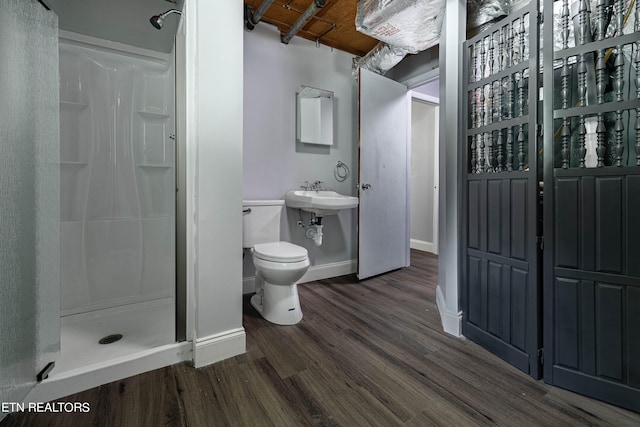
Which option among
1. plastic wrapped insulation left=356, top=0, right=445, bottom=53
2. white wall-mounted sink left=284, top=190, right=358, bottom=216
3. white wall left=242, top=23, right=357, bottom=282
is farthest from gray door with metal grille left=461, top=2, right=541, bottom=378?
white wall left=242, top=23, right=357, bottom=282

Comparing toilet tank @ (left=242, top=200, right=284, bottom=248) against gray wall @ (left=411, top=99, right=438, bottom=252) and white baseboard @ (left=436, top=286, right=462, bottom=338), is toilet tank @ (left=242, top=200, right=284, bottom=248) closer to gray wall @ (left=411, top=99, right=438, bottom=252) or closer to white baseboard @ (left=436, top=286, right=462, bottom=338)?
white baseboard @ (left=436, top=286, right=462, bottom=338)

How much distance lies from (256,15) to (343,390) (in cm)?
272

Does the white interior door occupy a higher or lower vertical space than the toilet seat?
→ higher

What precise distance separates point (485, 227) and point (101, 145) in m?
2.60

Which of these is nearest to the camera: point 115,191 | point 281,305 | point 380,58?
point 281,305

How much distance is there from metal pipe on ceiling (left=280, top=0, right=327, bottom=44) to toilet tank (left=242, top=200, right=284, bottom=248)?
4.94ft

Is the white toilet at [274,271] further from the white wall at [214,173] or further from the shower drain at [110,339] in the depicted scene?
the shower drain at [110,339]

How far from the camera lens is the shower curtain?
992 mm

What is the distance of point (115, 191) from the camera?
208cm

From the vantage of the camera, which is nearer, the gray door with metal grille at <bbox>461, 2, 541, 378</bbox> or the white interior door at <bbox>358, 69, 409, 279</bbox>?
the gray door with metal grille at <bbox>461, 2, 541, 378</bbox>

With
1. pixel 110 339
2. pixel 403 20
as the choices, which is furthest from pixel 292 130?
pixel 110 339

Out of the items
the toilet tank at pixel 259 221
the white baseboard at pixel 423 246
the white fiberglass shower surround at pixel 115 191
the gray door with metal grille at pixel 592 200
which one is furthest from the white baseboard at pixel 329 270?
the gray door with metal grille at pixel 592 200

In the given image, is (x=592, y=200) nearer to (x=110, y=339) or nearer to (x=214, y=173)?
(x=214, y=173)

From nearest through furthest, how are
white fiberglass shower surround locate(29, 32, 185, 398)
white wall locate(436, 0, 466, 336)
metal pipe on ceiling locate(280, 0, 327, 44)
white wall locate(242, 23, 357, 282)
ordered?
white wall locate(436, 0, 466, 336) < white fiberglass shower surround locate(29, 32, 185, 398) < metal pipe on ceiling locate(280, 0, 327, 44) < white wall locate(242, 23, 357, 282)
